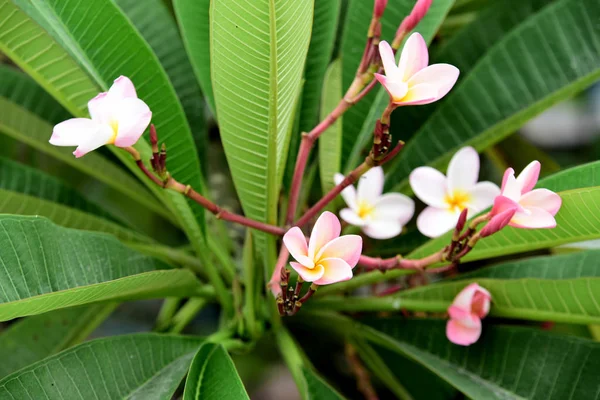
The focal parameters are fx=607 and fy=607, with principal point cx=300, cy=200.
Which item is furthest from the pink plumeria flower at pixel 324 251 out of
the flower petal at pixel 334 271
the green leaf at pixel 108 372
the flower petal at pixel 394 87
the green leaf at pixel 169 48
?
the green leaf at pixel 169 48

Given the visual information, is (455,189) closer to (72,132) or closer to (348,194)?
(348,194)

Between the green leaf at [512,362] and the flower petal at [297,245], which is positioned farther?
the green leaf at [512,362]

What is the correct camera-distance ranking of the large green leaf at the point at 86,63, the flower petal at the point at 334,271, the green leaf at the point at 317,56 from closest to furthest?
the flower petal at the point at 334,271, the large green leaf at the point at 86,63, the green leaf at the point at 317,56

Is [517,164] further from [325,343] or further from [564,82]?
[325,343]

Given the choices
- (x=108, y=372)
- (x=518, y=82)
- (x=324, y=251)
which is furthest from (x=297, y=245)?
(x=518, y=82)

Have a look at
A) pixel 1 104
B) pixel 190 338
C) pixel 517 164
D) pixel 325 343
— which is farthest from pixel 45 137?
pixel 517 164

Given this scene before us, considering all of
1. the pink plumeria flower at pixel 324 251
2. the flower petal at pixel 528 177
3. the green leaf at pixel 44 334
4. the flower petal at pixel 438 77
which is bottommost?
the green leaf at pixel 44 334

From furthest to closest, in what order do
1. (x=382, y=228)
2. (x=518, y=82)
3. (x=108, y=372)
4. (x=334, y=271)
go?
(x=518, y=82) → (x=382, y=228) → (x=108, y=372) → (x=334, y=271)

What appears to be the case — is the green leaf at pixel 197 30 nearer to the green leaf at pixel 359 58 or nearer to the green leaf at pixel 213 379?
the green leaf at pixel 359 58
